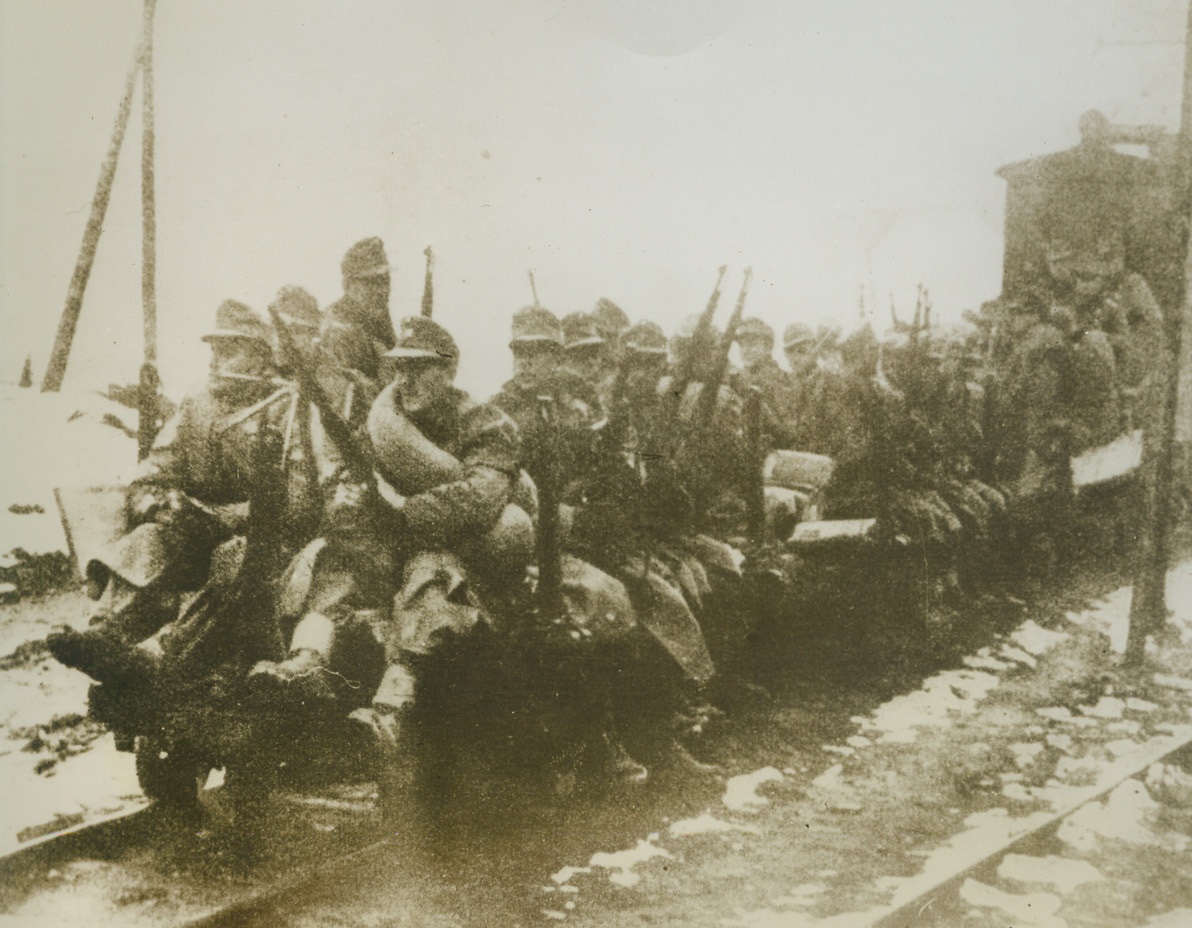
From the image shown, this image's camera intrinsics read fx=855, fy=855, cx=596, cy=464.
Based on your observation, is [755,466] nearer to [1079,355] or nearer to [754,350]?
[754,350]

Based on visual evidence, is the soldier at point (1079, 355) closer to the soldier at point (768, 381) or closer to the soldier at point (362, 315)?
the soldier at point (768, 381)

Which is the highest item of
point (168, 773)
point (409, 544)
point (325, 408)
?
point (325, 408)

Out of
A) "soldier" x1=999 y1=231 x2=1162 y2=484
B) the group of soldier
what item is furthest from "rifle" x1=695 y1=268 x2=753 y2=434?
"soldier" x1=999 y1=231 x2=1162 y2=484

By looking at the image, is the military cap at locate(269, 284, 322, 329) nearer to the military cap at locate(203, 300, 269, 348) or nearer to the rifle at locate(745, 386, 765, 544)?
the military cap at locate(203, 300, 269, 348)

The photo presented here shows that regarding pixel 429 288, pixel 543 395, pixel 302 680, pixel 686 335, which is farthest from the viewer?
pixel 686 335

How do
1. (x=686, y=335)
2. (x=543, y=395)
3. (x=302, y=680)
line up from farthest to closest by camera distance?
(x=686, y=335) → (x=543, y=395) → (x=302, y=680)

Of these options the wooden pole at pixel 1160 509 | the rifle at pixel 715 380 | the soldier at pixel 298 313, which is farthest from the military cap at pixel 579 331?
the wooden pole at pixel 1160 509

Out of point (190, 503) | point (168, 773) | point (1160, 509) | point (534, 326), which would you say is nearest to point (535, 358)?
point (534, 326)

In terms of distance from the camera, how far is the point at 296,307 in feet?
9.09

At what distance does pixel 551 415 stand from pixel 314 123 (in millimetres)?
1228

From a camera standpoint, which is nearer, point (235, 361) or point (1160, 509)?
point (235, 361)

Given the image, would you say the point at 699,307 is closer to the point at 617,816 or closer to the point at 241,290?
the point at 241,290

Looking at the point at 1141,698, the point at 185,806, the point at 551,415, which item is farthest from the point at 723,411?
the point at 185,806

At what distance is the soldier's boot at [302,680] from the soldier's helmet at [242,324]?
37.0 inches
